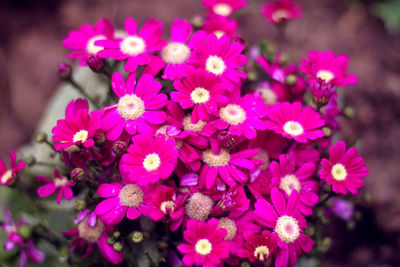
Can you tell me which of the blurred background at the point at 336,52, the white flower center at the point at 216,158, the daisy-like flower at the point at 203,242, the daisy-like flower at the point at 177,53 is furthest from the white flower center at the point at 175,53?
the blurred background at the point at 336,52

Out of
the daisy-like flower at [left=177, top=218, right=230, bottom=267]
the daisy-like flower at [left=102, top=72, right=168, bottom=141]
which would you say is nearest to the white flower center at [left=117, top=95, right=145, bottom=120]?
the daisy-like flower at [left=102, top=72, right=168, bottom=141]

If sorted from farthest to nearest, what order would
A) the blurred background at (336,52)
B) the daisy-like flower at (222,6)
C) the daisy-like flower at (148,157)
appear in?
the blurred background at (336,52) < the daisy-like flower at (222,6) < the daisy-like flower at (148,157)

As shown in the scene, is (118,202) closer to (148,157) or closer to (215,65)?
(148,157)

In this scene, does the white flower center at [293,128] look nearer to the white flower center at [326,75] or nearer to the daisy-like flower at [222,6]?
the white flower center at [326,75]

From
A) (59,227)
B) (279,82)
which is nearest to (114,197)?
Result: (59,227)

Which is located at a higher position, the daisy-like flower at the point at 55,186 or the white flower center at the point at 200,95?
the white flower center at the point at 200,95

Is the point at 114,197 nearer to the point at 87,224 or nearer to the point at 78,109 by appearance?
the point at 87,224

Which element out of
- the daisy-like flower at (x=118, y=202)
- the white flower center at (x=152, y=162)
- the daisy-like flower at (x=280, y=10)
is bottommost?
the daisy-like flower at (x=118, y=202)

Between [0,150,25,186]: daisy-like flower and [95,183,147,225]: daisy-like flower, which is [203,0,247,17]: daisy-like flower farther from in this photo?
[0,150,25,186]: daisy-like flower
